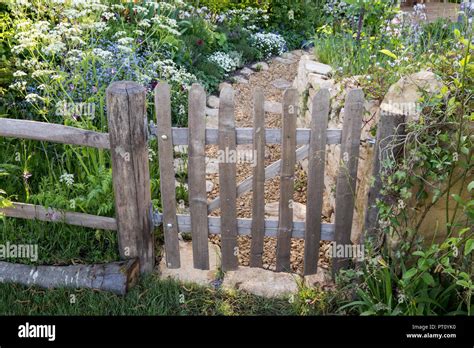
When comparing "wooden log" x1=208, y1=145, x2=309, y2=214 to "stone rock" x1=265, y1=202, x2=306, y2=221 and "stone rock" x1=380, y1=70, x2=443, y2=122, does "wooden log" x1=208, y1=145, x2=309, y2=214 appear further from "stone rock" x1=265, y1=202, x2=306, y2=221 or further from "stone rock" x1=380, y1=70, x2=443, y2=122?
"stone rock" x1=265, y1=202, x2=306, y2=221

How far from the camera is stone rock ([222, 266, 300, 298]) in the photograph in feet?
13.2

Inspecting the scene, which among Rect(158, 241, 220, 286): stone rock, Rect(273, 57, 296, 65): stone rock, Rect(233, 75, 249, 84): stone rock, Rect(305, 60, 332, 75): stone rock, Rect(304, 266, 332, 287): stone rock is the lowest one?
Rect(304, 266, 332, 287): stone rock

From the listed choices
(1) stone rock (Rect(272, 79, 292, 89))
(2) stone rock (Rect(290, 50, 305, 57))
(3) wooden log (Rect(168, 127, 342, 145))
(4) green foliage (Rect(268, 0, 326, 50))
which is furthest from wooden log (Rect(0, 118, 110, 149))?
(4) green foliage (Rect(268, 0, 326, 50))

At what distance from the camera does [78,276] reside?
393 cm

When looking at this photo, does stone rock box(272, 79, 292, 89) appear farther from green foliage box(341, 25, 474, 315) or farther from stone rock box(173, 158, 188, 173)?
green foliage box(341, 25, 474, 315)

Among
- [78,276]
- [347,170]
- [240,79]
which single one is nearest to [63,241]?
[78,276]

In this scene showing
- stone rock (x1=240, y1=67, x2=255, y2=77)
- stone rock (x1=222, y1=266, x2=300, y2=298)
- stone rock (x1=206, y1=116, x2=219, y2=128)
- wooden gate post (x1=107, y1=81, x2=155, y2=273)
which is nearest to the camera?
wooden gate post (x1=107, y1=81, x2=155, y2=273)

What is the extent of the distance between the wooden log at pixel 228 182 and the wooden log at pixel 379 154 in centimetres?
93

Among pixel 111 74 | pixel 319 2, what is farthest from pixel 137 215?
pixel 319 2

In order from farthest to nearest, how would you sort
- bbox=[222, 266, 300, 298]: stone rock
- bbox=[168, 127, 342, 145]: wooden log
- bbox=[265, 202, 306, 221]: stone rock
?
bbox=[265, 202, 306, 221]: stone rock → bbox=[222, 266, 300, 298]: stone rock → bbox=[168, 127, 342, 145]: wooden log

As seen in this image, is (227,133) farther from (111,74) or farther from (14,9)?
(14,9)

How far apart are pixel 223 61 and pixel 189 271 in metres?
3.81

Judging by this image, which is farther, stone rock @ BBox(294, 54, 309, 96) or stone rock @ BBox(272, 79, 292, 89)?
stone rock @ BBox(272, 79, 292, 89)

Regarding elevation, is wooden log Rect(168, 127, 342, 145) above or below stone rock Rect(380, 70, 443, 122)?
below
